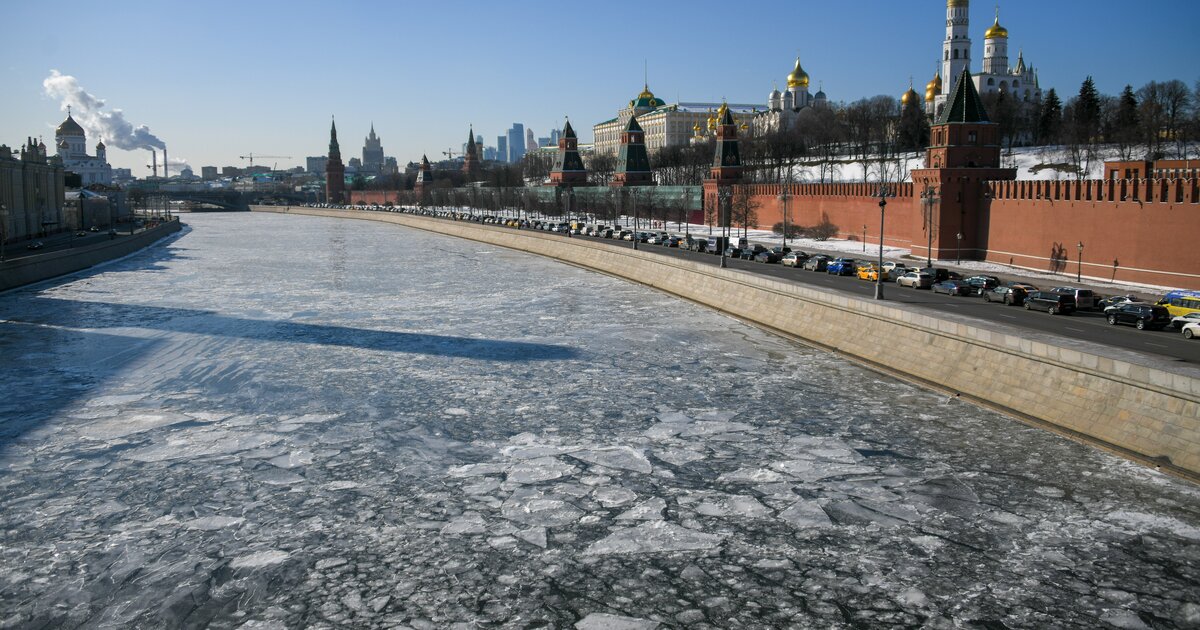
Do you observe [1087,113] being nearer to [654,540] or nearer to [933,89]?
[933,89]

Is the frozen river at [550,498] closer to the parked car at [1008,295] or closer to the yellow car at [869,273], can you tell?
the parked car at [1008,295]

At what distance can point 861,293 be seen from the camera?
2853 cm

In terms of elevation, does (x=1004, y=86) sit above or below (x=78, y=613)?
above

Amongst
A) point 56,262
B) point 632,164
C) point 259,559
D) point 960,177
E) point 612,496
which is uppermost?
point 632,164

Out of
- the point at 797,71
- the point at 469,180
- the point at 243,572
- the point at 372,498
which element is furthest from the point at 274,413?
the point at 469,180

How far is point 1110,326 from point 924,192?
813 inches

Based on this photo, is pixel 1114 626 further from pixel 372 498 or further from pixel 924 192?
pixel 924 192

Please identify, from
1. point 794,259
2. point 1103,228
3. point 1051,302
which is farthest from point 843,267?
point 1051,302

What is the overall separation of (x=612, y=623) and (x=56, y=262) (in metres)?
40.9

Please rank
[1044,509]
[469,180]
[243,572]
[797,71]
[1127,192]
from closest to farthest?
1. [243,572]
2. [1044,509]
3. [1127,192]
4. [797,71]
5. [469,180]

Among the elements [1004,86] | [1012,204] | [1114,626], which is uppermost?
[1004,86]

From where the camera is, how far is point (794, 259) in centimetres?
3947

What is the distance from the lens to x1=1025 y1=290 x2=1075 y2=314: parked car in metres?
24.6

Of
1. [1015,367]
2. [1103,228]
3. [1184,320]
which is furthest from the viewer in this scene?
[1103,228]
